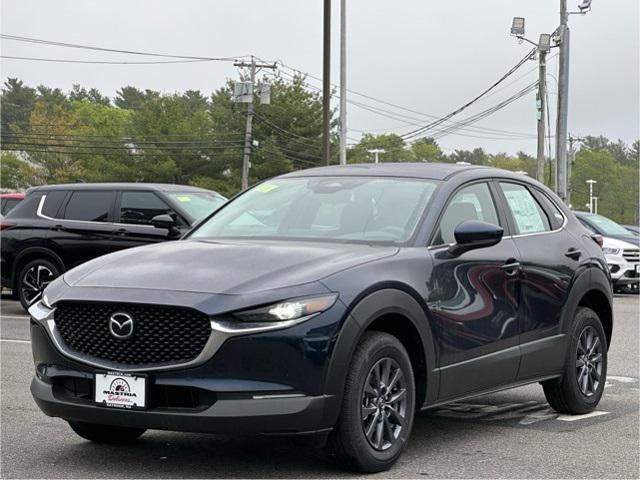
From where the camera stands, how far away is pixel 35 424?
714 cm

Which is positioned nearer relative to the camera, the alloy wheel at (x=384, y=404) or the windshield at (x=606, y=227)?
the alloy wheel at (x=384, y=404)

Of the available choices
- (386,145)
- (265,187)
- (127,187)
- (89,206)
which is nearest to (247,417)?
(265,187)

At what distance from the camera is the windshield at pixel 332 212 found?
257 inches

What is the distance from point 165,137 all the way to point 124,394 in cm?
8014

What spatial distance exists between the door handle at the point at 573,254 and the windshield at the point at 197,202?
7300 millimetres

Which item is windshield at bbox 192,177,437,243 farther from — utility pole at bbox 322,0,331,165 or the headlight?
utility pole at bbox 322,0,331,165

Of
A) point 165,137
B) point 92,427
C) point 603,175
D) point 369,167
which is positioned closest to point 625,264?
point 369,167

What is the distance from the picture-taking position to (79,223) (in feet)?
49.3

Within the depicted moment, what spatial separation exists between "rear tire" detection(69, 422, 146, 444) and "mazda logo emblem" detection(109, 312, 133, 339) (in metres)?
1.05

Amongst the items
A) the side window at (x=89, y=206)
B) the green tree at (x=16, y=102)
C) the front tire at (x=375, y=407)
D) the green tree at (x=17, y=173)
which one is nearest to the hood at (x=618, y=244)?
the side window at (x=89, y=206)

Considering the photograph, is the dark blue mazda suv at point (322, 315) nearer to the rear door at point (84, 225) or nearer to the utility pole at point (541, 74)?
the rear door at point (84, 225)

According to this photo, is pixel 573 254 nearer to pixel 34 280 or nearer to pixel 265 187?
pixel 265 187

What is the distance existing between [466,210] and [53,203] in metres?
9.53

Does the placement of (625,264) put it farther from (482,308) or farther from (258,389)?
(258,389)
